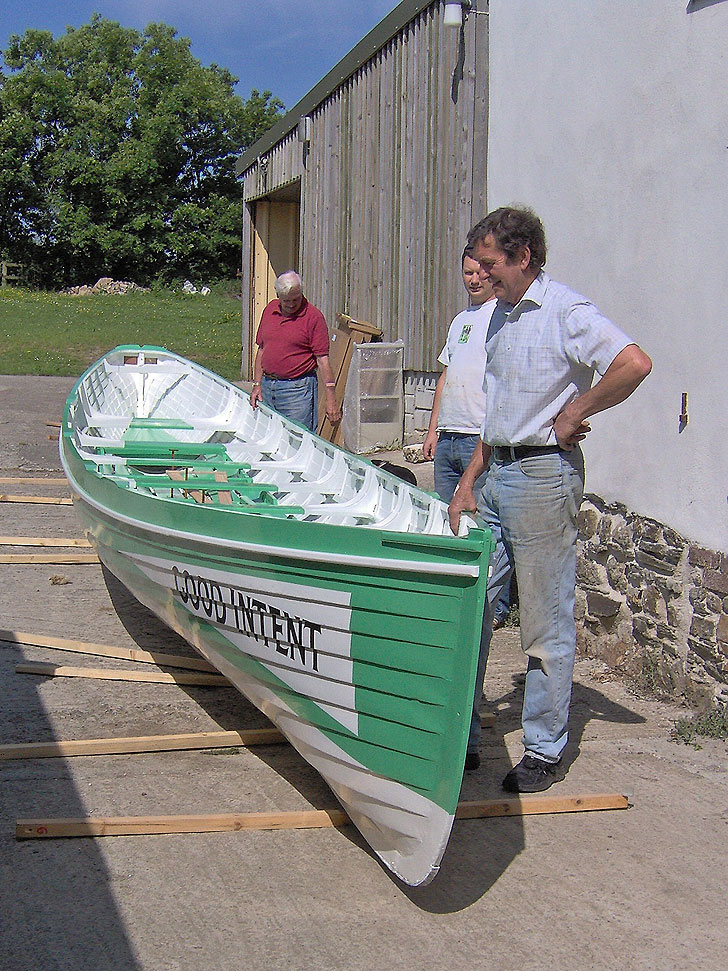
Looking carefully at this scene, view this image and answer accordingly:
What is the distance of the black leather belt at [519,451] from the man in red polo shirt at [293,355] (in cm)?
428

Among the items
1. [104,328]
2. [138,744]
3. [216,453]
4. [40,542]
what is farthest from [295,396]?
[104,328]

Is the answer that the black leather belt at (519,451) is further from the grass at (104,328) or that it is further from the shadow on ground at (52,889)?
the grass at (104,328)

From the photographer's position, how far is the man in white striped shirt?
363 centimetres

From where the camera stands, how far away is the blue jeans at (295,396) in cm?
810

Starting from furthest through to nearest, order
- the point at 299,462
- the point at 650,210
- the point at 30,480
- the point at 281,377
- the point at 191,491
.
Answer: the point at 30,480, the point at 281,377, the point at 299,462, the point at 191,491, the point at 650,210

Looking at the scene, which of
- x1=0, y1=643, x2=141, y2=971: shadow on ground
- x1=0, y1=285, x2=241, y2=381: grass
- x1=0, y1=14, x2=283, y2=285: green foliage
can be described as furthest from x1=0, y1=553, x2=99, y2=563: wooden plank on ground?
x1=0, y1=14, x2=283, y2=285: green foliage

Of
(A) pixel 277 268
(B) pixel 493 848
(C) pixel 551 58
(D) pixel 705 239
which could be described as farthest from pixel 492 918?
(A) pixel 277 268

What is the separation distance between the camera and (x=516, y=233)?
12.0 feet

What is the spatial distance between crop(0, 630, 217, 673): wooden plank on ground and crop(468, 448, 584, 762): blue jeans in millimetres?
1875

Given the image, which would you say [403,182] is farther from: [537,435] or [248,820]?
[248,820]

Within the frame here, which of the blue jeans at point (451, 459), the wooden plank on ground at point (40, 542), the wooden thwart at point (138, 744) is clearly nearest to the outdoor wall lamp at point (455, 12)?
the blue jeans at point (451, 459)

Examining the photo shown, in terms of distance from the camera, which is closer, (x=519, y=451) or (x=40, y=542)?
(x=519, y=451)

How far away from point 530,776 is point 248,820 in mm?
1108

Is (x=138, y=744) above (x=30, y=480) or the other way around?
the other way around
